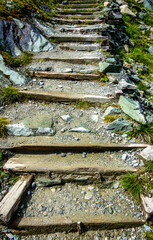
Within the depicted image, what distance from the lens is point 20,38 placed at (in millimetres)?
5238

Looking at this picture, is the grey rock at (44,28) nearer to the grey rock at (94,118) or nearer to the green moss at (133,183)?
the grey rock at (94,118)

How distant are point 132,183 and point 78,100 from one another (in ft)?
7.34

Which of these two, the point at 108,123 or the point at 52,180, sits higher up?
the point at 108,123

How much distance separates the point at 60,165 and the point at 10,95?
217 cm

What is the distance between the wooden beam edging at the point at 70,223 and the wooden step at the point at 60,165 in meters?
0.66

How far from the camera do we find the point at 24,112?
3.51m

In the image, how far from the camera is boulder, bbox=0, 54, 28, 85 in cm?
411

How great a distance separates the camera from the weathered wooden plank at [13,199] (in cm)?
200

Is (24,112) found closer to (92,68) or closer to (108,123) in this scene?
(108,123)

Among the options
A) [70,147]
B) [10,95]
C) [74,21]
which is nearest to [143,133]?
[70,147]

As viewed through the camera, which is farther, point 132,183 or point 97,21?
point 97,21

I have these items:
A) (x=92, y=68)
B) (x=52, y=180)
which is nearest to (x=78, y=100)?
(x=92, y=68)

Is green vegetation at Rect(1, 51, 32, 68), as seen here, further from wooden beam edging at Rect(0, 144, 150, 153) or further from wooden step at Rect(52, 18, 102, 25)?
wooden step at Rect(52, 18, 102, 25)

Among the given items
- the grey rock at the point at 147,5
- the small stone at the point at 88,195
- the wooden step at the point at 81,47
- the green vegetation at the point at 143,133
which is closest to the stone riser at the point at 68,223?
the small stone at the point at 88,195
